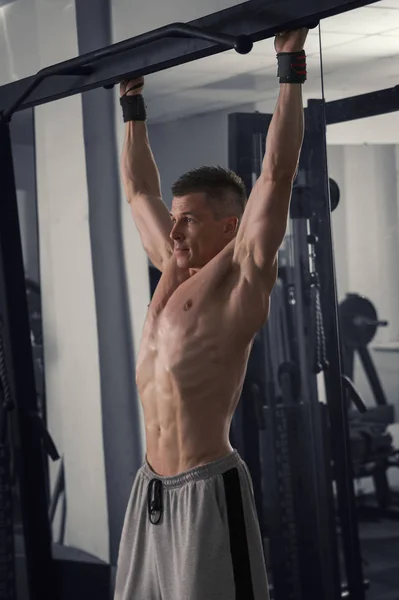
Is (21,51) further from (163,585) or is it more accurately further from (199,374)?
(163,585)

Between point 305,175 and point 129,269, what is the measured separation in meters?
1.17

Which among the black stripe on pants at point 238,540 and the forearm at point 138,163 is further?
the forearm at point 138,163

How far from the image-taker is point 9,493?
13.2 ft

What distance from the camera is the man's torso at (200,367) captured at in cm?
254

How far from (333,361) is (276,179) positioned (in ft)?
3.22

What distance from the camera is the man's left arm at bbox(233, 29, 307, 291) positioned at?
232cm

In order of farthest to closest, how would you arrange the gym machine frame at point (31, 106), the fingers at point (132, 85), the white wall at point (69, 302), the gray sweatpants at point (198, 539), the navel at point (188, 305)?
1. the white wall at point (69, 302)
2. the fingers at point (132, 85)
3. the navel at point (188, 305)
4. the gray sweatpants at point (198, 539)
5. the gym machine frame at point (31, 106)

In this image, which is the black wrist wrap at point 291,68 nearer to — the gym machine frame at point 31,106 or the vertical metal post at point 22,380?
the gym machine frame at point 31,106

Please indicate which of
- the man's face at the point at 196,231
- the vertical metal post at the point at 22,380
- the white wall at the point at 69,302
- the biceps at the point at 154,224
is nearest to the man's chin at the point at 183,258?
the man's face at the point at 196,231

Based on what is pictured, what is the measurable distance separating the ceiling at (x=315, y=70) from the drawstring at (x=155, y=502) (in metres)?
1.31

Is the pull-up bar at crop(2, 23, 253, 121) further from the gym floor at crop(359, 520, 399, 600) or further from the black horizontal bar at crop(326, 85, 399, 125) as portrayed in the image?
the gym floor at crop(359, 520, 399, 600)

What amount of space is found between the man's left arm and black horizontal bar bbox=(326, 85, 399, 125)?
0.71 metres

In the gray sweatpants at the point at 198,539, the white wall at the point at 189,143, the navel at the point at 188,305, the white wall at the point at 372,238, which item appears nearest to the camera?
the gray sweatpants at the point at 198,539

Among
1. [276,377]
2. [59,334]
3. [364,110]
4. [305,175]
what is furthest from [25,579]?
[364,110]
